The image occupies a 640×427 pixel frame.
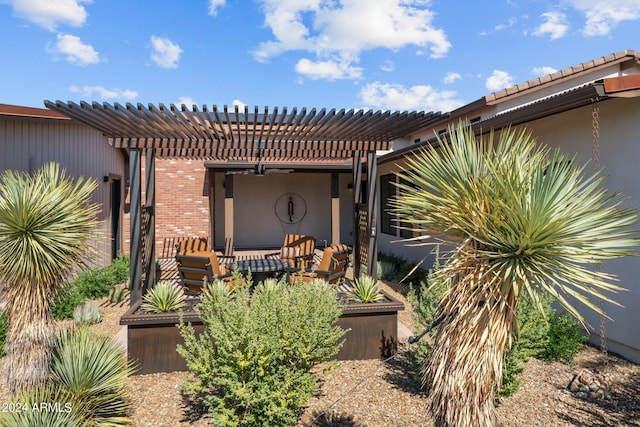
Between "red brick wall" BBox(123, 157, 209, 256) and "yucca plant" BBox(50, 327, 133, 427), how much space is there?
1000cm

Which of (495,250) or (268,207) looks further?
(268,207)

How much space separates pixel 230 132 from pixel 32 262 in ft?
12.8

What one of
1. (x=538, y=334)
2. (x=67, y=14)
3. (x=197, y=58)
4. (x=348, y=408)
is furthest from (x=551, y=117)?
(x=67, y=14)

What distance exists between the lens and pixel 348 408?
3891 mm

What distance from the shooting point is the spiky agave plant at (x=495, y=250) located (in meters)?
2.08

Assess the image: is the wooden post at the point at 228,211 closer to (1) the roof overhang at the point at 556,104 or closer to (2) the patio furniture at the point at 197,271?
(2) the patio furniture at the point at 197,271

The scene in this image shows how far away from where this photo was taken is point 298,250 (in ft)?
32.6

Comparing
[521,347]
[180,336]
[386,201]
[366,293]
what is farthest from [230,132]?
[386,201]

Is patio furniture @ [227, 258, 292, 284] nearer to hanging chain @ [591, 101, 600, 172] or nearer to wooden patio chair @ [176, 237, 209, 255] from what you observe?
wooden patio chair @ [176, 237, 209, 255]

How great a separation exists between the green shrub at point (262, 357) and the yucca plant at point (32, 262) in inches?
64.6

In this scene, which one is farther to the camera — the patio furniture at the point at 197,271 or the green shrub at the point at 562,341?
the patio furniture at the point at 197,271

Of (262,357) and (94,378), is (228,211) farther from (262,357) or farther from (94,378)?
(262,357)

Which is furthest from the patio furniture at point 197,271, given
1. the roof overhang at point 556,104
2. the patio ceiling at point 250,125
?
the roof overhang at point 556,104

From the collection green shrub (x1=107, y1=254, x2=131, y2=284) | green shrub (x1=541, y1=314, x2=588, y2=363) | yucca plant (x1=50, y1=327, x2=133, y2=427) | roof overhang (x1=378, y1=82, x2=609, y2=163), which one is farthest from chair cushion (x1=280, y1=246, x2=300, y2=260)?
yucca plant (x1=50, y1=327, x2=133, y2=427)
